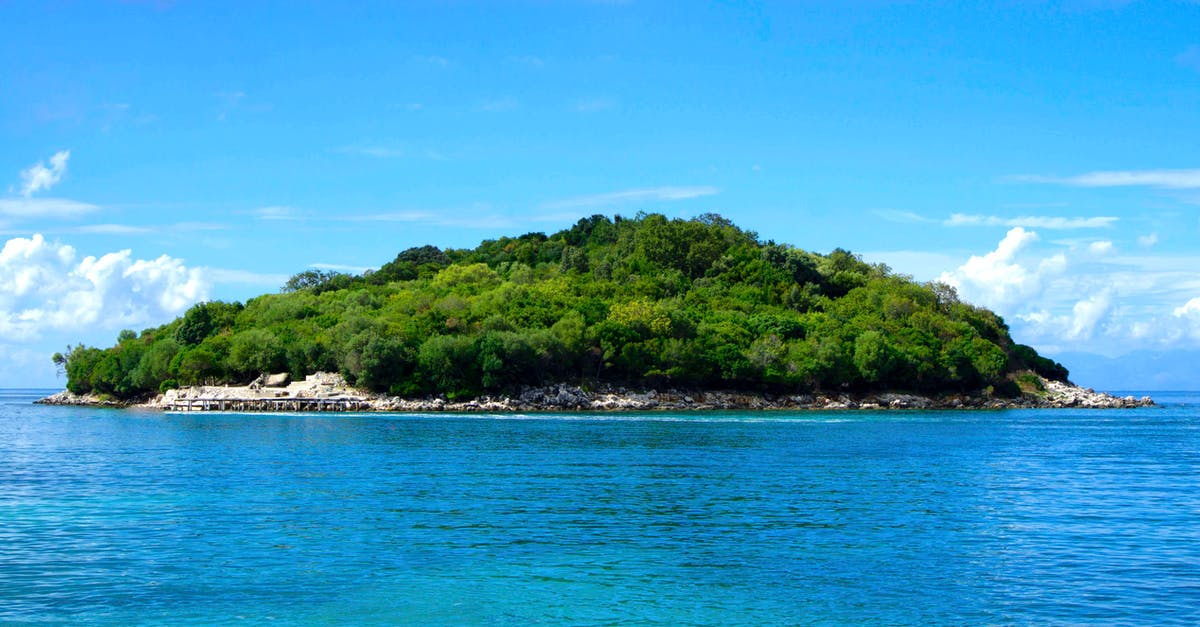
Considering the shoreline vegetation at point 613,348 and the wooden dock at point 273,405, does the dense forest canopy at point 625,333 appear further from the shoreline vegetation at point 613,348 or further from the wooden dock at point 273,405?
the wooden dock at point 273,405

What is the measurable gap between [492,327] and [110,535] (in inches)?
3066

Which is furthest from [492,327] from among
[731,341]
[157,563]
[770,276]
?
[157,563]

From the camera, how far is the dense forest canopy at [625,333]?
9700 cm

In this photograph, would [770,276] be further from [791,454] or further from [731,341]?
[791,454]

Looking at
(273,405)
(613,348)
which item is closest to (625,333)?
(613,348)

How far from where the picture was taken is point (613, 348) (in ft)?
330

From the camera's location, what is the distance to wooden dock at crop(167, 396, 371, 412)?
93.1 meters

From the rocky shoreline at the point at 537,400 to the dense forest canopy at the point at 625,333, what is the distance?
5.59ft

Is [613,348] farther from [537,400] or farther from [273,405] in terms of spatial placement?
[273,405]

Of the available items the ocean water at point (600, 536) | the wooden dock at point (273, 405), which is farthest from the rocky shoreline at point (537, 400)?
the ocean water at point (600, 536)

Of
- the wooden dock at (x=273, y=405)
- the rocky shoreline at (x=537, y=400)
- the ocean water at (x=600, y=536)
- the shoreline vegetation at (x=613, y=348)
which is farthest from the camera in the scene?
the shoreline vegetation at (x=613, y=348)

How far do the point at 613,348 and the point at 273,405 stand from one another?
33.2 meters

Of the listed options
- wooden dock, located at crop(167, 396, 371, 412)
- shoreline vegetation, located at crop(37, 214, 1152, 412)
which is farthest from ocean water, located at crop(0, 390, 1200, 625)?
shoreline vegetation, located at crop(37, 214, 1152, 412)

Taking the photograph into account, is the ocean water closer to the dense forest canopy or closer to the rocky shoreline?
the rocky shoreline
